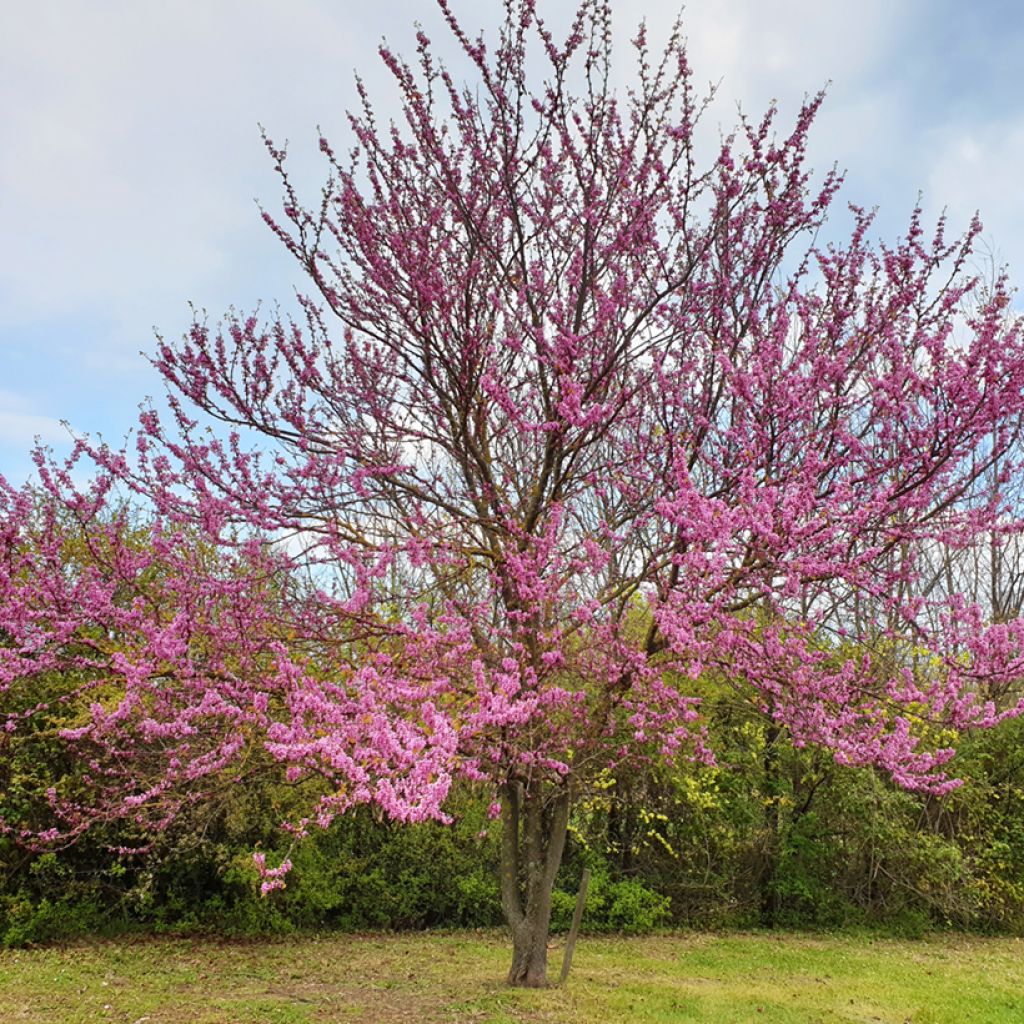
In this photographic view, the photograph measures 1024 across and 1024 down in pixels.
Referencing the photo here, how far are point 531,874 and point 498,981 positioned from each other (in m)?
1.28

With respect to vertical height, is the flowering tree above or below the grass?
above

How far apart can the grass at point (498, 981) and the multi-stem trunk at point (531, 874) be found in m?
0.27

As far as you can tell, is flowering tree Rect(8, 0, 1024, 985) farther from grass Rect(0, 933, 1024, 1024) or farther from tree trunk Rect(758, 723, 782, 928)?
tree trunk Rect(758, 723, 782, 928)

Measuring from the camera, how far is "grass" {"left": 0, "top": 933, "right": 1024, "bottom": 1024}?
6.87m

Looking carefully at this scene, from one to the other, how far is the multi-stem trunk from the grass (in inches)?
10.7

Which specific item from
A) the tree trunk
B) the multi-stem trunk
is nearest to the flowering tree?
the multi-stem trunk

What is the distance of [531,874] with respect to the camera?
24.2 feet

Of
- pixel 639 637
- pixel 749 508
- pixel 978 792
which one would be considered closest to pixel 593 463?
pixel 639 637

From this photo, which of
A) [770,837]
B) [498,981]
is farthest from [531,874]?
[770,837]

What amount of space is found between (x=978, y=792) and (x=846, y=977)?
184 inches

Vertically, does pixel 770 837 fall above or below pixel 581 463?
below

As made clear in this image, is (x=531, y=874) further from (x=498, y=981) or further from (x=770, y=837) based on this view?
(x=770, y=837)

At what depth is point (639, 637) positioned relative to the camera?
781 cm

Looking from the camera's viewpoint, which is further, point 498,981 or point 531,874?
point 498,981
